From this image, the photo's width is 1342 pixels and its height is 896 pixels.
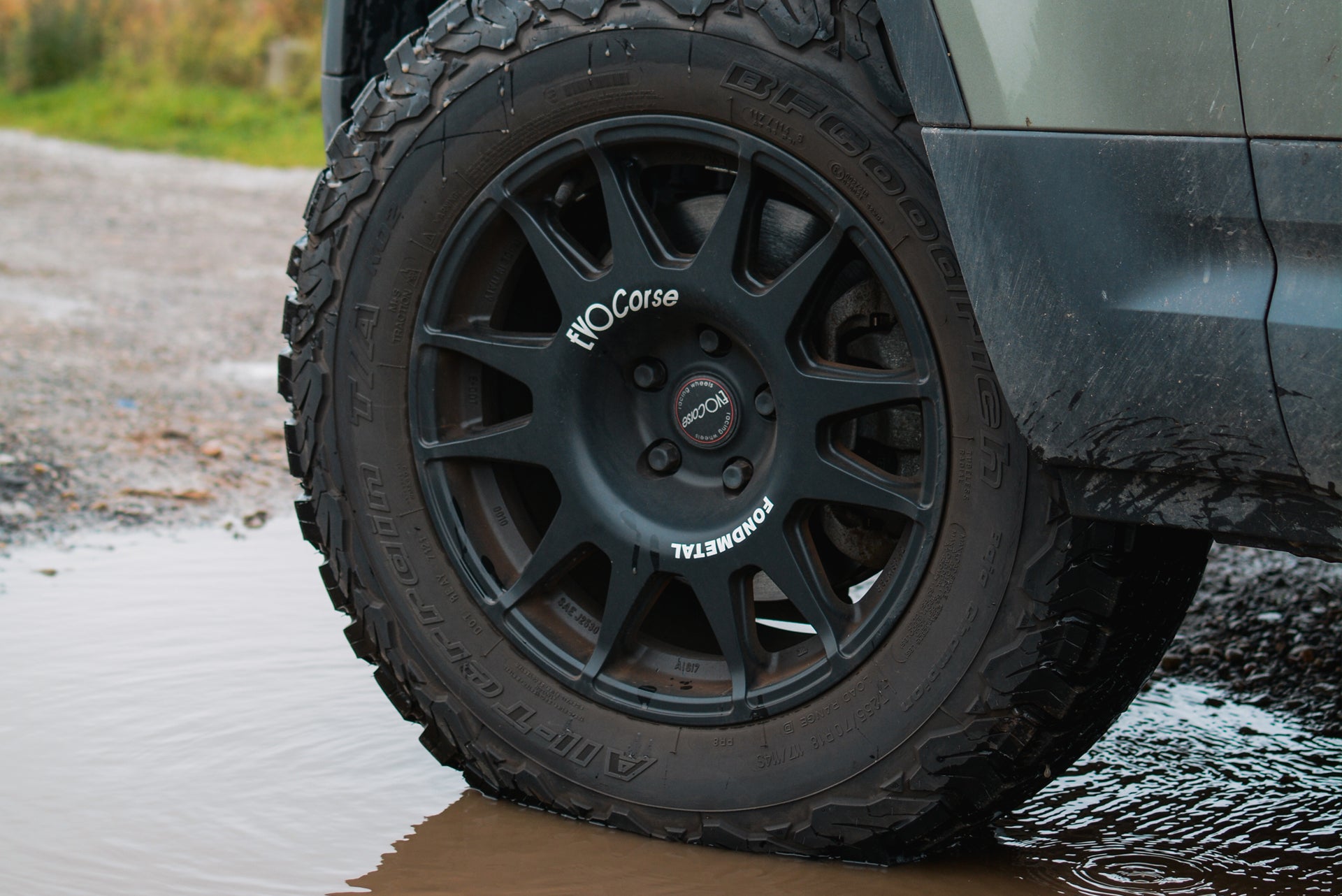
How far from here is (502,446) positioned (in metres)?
2.27

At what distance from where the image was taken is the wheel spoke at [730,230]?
205cm

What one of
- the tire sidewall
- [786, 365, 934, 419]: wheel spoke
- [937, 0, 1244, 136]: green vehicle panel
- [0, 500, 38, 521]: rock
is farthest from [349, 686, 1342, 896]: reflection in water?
[0, 500, 38, 521]: rock

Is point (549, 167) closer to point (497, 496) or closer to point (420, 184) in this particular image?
point (420, 184)

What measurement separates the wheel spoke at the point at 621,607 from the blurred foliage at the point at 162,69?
1405cm

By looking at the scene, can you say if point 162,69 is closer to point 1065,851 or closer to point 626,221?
point 626,221

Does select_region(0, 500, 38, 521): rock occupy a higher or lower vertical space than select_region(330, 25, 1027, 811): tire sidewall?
higher

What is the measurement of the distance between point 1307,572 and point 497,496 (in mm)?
2186

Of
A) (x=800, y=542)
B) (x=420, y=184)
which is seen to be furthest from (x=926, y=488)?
(x=420, y=184)

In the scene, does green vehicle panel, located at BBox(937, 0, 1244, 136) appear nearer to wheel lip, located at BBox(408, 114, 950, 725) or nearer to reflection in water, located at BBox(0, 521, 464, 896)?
wheel lip, located at BBox(408, 114, 950, 725)

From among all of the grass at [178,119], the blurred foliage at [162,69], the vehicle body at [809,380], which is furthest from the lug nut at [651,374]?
the blurred foliage at [162,69]

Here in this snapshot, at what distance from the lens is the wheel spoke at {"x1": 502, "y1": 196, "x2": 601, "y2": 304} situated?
86.1 inches

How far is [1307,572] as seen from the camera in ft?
11.6

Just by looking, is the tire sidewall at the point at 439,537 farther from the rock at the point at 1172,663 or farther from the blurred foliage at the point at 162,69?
the blurred foliage at the point at 162,69

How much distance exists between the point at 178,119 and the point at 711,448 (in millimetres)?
17443
